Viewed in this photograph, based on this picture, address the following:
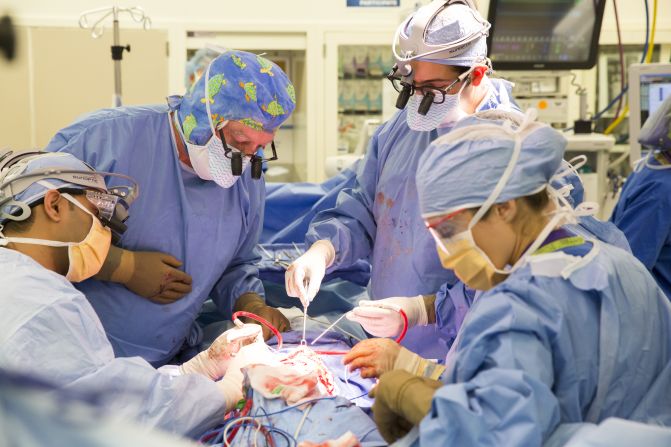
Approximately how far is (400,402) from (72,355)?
2.30 feet

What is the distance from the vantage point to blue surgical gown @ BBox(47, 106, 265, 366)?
2.37m

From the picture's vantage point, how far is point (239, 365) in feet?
6.91

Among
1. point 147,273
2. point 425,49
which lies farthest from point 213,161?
point 425,49

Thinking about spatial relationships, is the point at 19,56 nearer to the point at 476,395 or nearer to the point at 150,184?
the point at 476,395

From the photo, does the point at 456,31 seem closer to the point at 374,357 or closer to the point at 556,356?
the point at 374,357

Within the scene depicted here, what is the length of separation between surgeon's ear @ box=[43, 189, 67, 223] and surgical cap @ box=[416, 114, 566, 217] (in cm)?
95

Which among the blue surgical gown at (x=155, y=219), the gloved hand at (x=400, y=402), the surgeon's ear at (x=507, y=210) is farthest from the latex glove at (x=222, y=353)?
the surgeon's ear at (x=507, y=210)

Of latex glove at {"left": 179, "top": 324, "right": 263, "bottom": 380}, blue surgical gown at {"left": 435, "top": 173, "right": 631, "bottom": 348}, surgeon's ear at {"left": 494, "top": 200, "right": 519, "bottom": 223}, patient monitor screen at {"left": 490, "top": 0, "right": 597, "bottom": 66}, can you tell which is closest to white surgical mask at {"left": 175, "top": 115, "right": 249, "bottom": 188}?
latex glove at {"left": 179, "top": 324, "right": 263, "bottom": 380}

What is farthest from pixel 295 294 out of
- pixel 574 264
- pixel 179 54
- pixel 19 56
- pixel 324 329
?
Result: pixel 179 54

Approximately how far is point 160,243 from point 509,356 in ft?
4.47

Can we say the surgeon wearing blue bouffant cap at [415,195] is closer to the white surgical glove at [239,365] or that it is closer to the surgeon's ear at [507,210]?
the white surgical glove at [239,365]

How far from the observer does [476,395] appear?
1402 millimetres

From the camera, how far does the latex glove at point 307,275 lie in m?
2.44

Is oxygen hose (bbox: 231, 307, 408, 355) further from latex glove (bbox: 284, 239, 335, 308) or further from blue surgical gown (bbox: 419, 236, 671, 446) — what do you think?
blue surgical gown (bbox: 419, 236, 671, 446)
